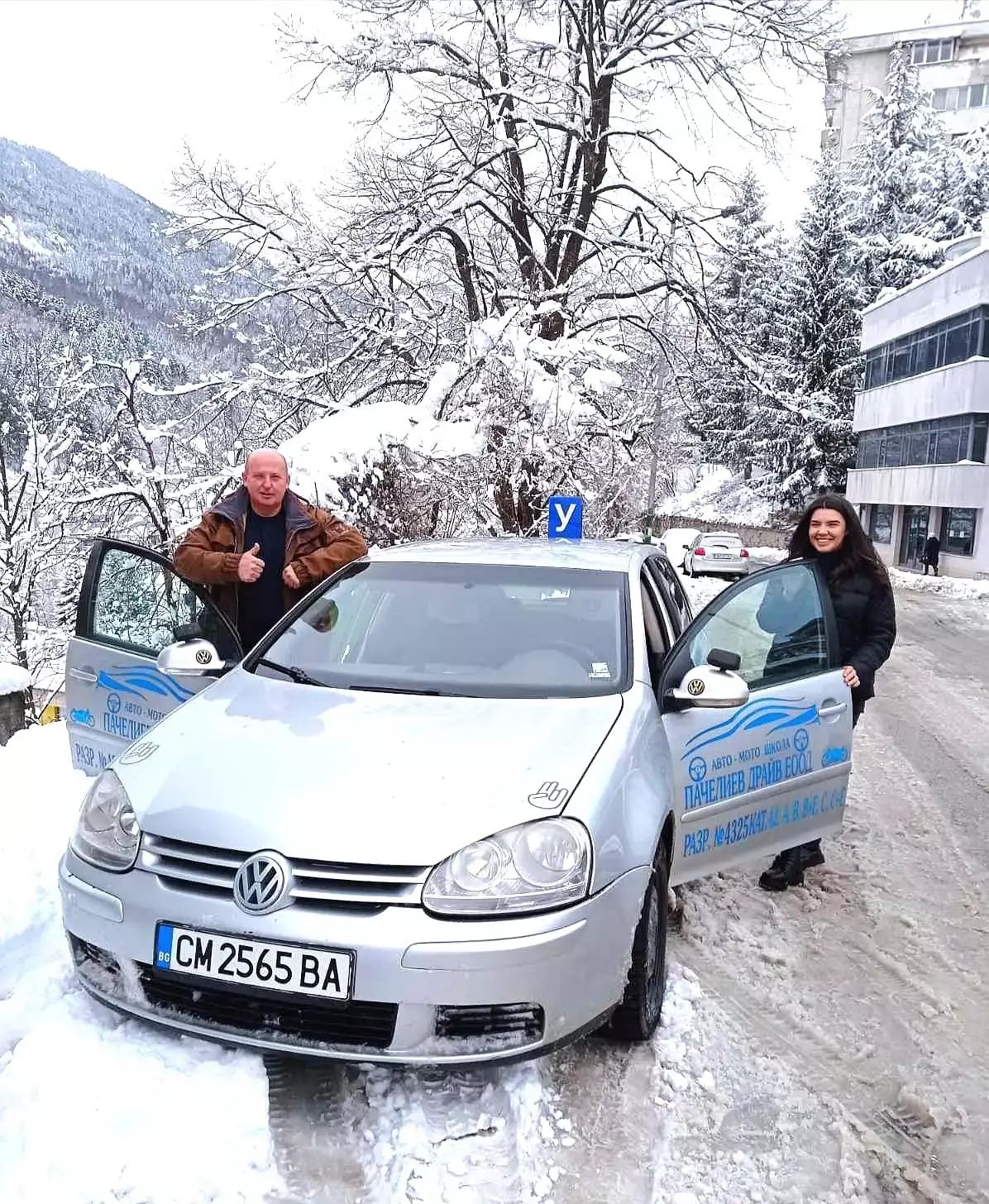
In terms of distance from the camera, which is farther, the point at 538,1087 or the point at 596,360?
the point at 596,360

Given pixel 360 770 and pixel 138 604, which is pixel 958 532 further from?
pixel 360 770

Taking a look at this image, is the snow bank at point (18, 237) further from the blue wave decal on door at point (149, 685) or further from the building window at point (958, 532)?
the blue wave decal on door at point (149, 685)

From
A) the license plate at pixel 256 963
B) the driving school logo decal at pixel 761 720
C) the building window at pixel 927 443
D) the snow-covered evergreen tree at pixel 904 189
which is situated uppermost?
the snow-covered evergreen tree at pixel 904 189

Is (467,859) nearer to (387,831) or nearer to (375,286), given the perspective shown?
(387,831)

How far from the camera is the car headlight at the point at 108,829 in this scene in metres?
2.67

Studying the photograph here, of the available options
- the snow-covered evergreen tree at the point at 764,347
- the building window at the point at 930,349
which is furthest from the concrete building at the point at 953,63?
the building window at the point at 930,349

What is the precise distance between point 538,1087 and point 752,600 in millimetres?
2074

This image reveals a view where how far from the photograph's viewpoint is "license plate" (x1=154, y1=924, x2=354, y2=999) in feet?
7.85

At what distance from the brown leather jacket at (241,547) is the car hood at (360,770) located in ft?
4.20

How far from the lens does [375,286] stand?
1461 centimetres

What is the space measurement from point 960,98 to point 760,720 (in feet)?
257

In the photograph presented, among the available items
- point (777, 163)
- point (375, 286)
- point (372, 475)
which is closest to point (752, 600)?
point (372, 475)

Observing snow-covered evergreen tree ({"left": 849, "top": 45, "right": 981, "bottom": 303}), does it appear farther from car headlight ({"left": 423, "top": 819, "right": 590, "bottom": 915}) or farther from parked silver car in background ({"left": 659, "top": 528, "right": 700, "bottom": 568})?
car headlight ({"left": 423, "top": 819, "right": 590, "bottom": 915})

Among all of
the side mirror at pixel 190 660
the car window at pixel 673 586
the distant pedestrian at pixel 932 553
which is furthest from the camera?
the distant pedestrian at pixel 932 553
